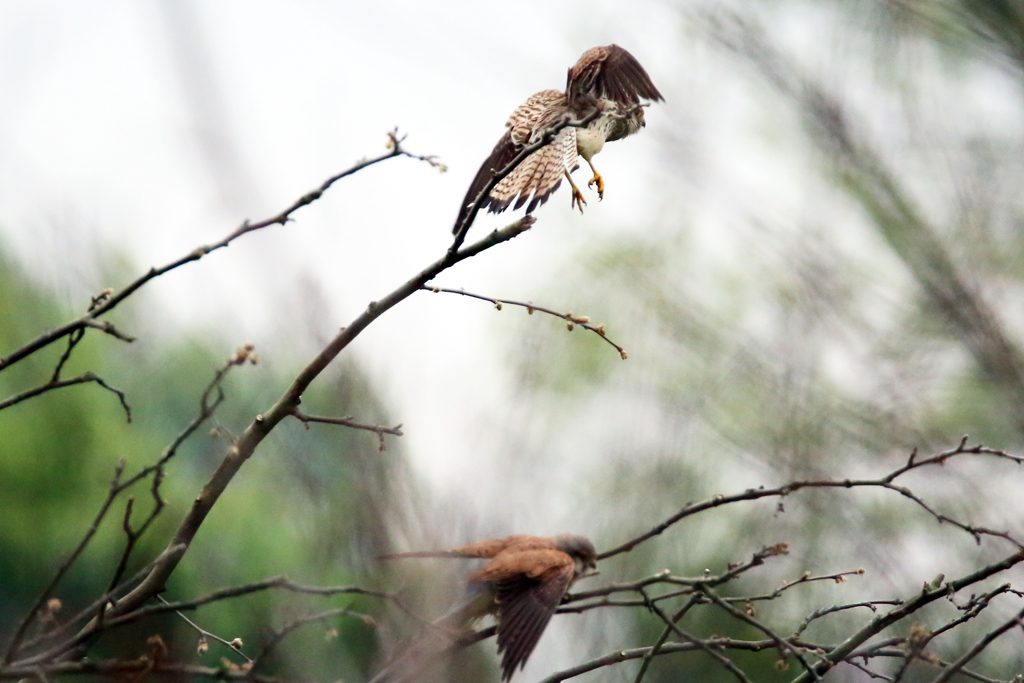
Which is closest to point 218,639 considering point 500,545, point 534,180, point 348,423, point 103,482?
point 348,423

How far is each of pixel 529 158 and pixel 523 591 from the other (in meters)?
0.98

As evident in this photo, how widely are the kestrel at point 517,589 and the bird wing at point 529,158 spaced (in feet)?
2.22

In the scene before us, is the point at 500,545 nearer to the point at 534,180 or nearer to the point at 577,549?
the point at 577,549

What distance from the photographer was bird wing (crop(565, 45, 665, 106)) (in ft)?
6.31

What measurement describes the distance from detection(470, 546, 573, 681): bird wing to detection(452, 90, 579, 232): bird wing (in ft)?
2.73

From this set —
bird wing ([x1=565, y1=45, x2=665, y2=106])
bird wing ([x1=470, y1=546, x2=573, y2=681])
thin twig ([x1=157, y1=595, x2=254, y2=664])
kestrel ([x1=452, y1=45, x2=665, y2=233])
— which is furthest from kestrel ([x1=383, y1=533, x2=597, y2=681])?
bird wing ([x1=565, y1=45, x2=665, y2=106])

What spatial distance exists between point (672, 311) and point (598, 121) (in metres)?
1.86

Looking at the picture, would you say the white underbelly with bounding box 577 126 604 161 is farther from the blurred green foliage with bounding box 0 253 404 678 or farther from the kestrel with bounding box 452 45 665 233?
the blurred green foliage with bounding box 0 253 404 678

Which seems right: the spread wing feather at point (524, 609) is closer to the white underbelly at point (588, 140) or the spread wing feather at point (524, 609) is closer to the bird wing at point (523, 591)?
the bird wing at point (523, 591)

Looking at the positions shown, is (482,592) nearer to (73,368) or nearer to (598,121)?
(598,121)

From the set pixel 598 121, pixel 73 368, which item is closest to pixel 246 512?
pixel 73 368

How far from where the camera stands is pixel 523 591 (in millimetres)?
2438

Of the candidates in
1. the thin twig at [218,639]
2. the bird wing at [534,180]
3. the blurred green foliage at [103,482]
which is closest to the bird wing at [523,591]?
the thin twig at [218,639]

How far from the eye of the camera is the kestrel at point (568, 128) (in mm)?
1878
